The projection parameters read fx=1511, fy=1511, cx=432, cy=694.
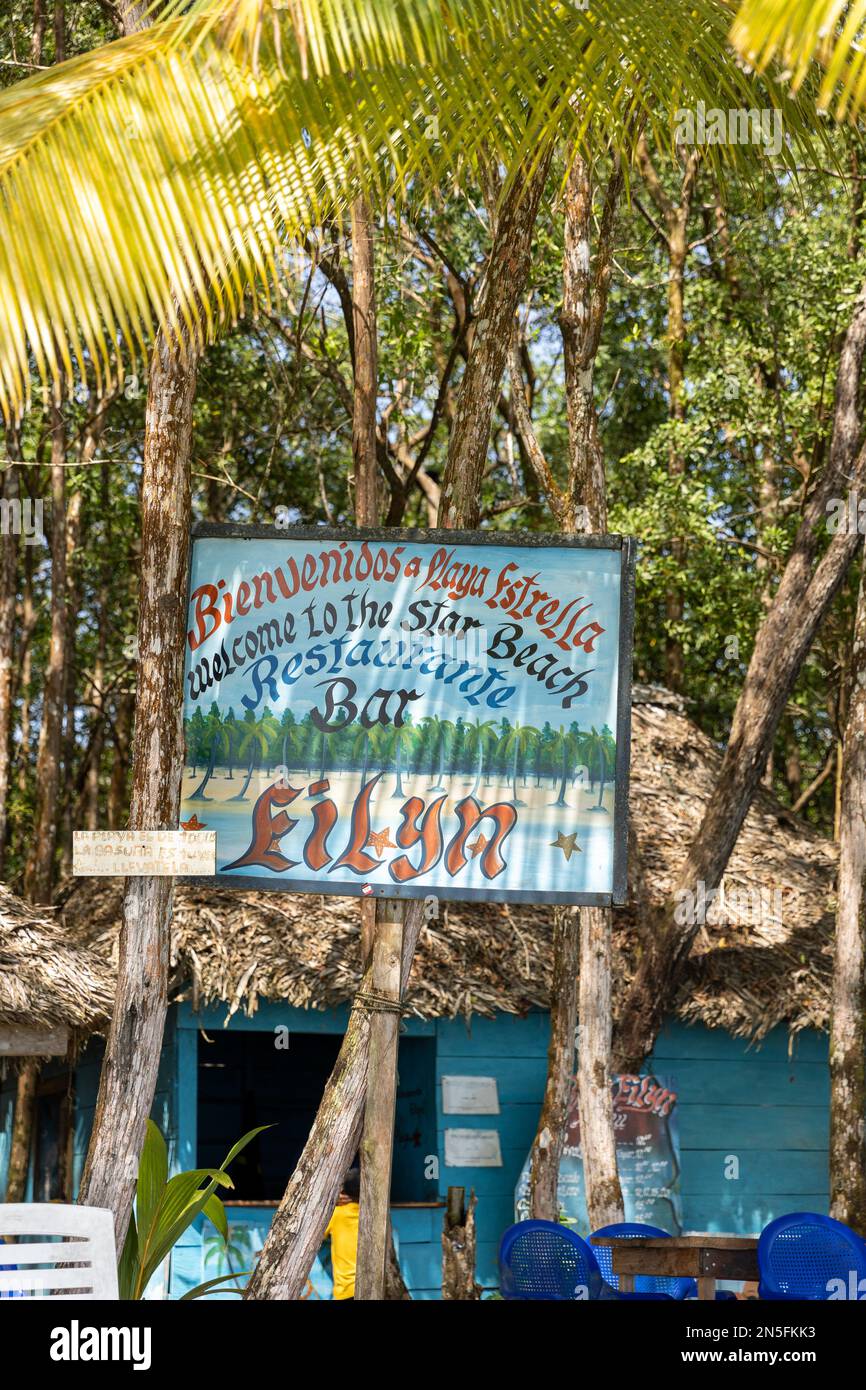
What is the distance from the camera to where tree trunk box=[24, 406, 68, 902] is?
12891mm

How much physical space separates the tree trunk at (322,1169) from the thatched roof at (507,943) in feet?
11.1

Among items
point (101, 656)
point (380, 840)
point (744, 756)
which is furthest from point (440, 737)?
point (101, 656)

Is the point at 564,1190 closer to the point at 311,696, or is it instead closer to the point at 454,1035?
the point at 454,1035

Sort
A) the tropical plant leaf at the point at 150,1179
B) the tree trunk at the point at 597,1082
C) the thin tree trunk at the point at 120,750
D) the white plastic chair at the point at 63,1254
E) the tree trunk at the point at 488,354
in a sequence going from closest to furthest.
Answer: the white plastic chair at the point at 63,1254
the tropical plant leaf at the point at 150,1179
the tree trunk at the point at 488,354
the tree trunk at the point at 597,1082
the thin tree trunk at the point at 120,750

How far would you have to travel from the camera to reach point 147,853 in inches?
215

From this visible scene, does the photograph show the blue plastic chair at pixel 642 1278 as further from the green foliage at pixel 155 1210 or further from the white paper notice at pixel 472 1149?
the white paper notice at pixel 472 1149

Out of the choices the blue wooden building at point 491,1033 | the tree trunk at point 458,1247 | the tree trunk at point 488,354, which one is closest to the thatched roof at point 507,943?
the blue wooden building at point 491,1033

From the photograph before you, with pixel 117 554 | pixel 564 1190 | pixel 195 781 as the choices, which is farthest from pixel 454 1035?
pixel 117 554

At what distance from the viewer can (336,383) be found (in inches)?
444

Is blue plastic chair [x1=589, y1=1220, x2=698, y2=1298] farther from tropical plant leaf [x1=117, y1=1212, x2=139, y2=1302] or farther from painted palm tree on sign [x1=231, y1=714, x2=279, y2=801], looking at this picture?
painted palm tree on sign [x1=231, y1=714, x2=279, y2=801]

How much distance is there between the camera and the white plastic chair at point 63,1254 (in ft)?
15.6

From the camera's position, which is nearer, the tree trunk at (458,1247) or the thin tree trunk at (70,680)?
the tree trunk at (458,1247)

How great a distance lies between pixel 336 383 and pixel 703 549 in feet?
12.6

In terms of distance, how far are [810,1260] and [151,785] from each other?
3043 mm
